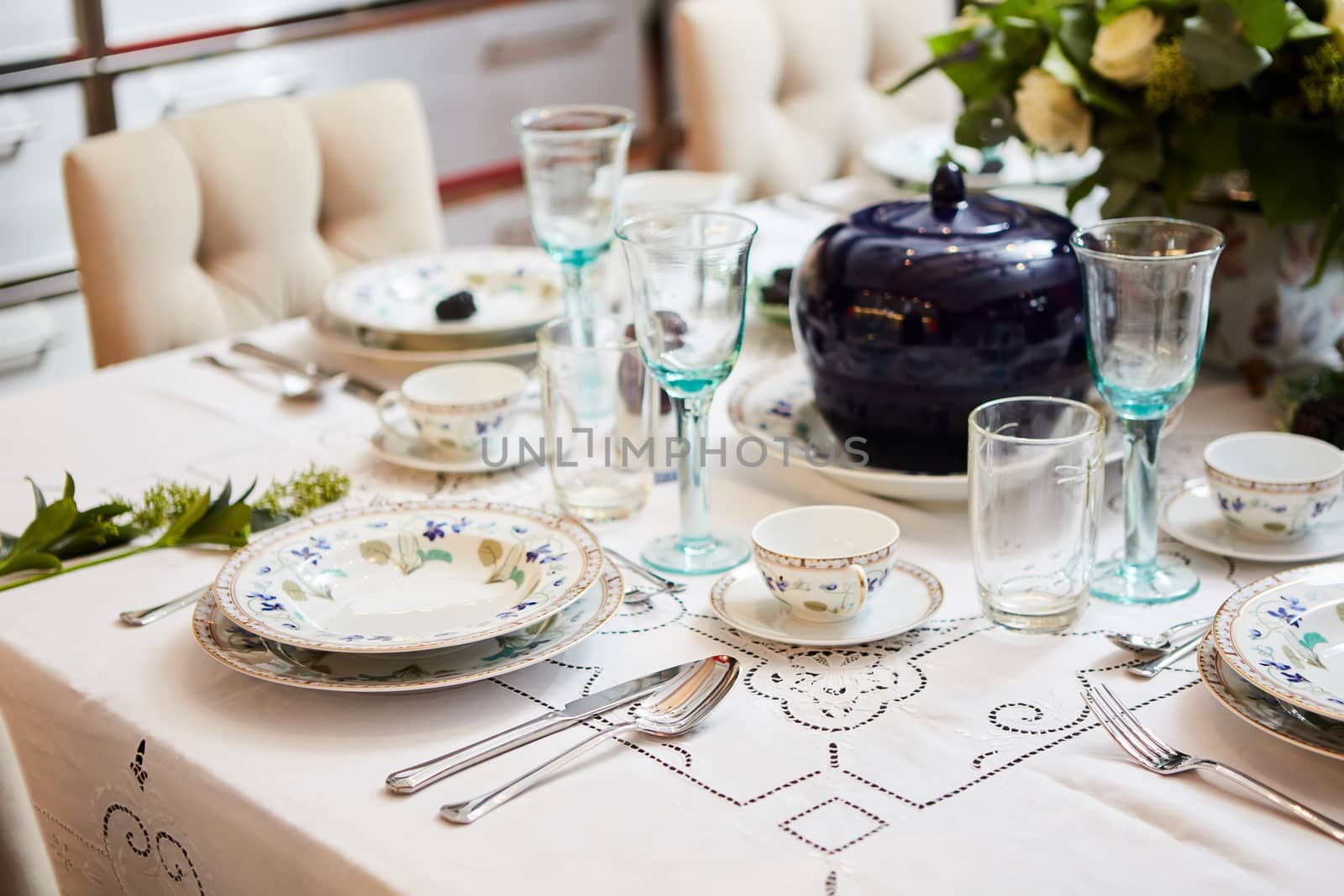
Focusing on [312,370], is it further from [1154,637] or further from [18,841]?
[1154,637]

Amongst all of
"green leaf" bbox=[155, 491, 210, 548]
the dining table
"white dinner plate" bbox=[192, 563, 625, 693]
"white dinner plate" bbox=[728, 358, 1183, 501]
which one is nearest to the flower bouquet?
"white dinner plate" bbox=[728, 358, 1183, 501]

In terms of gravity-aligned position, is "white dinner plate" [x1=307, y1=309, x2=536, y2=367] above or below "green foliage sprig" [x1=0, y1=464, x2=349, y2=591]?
above

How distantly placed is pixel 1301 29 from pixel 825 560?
59 cm

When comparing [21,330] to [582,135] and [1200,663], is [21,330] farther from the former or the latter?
[1200,663]

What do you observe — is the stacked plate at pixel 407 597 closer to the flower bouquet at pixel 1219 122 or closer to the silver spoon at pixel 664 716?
the silver spoon at pixel 664 716

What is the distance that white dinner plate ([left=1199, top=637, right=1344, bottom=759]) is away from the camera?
2.14 ft

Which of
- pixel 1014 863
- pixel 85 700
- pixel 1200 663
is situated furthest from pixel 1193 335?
pixel 85 700

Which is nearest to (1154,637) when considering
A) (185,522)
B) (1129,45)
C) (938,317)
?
(938,317)

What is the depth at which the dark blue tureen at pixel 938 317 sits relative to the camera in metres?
0.95

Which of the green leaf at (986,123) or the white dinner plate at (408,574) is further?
the green leaf at (986,123)

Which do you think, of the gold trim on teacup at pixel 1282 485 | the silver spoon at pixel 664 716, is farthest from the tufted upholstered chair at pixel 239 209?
the gold trim on teacup at pixel 1282 485

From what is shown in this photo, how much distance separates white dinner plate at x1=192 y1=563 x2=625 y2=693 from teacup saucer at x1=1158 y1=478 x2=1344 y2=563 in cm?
37

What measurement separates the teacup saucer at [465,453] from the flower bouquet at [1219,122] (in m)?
0.48

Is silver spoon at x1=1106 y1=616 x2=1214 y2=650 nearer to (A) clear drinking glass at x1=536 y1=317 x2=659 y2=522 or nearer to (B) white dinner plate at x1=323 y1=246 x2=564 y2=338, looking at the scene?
(A) clear drinking glass at x1=536 y1=317 x2=659 y2=522
